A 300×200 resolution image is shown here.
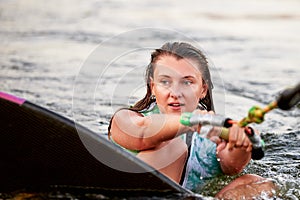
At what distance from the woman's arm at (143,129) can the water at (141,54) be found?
0.55 m

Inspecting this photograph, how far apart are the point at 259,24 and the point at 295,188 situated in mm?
5589

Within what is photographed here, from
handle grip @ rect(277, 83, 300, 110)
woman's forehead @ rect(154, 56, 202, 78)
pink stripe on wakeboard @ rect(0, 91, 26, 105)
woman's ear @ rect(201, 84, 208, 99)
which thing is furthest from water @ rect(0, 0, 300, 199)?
pink stripe on wakeboard @ rect(0, 91, 26, 105)

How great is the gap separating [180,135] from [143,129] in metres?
0.19

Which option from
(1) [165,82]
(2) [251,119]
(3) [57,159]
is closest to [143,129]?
(1) [165,82]

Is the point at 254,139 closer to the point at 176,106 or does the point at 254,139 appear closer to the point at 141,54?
the point at 176,106

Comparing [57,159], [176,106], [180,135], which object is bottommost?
[57,159]

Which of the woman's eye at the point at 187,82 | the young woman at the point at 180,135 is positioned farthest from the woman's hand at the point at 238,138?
the woman's eye at the point at 187,82

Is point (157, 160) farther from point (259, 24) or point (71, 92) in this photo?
point (259, 24)

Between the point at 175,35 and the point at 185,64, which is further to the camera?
the point at 175,35

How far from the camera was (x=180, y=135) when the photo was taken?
A: 356 centimetres

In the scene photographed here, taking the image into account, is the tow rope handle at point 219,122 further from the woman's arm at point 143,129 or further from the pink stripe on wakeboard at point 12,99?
the pink stripe on wakeboard at point 12,99

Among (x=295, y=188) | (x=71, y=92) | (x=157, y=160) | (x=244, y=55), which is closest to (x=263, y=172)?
(x=295, y=188)

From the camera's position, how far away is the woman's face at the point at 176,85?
11.9 ft

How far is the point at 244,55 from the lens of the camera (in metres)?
7.81
